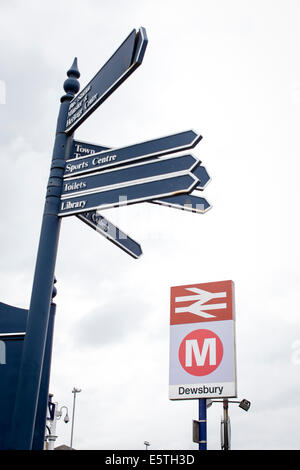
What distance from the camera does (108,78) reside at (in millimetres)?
5715

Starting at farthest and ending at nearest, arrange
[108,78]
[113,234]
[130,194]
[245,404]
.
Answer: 1. [245,404]
2. [113,234]
3. [108,78]
4. [130,194]

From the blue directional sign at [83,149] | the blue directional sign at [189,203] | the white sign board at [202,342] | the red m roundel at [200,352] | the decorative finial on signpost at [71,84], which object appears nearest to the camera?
the blue directional sign at [189,203]

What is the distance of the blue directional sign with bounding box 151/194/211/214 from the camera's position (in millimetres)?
5574

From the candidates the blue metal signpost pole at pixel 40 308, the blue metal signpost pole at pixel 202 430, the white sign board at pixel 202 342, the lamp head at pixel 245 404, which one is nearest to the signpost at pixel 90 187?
the blue metal signpost pole at pixel 40 308

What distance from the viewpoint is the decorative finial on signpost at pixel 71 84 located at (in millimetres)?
6698

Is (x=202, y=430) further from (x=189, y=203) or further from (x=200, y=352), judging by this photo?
(x=189, y=203)

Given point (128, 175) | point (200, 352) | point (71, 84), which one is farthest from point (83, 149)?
point (200, 352)

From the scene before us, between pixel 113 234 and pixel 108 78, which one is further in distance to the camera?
pixel 113 234

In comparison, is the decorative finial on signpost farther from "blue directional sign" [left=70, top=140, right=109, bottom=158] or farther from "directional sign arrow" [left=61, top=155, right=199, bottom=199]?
"directional sign arrow" [left=61, top=155, right=199, bottom=199]

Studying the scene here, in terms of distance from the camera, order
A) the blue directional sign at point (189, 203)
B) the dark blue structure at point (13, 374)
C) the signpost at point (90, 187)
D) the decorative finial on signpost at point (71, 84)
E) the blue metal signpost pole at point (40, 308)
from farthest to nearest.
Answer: the decorative finial on signpost at point (71, 84) < the blue directional sign at point (189, 203) < the dark blue structure at point (13, 374) < the signpost at point (90, 187) < the blue metal signpost pole at point (40, 308)

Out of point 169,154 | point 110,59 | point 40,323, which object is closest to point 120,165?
point 169,154

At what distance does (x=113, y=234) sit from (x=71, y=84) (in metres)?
2.13

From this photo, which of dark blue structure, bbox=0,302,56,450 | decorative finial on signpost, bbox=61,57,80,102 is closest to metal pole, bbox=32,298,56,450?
dark blue structure, bbox=0,302,56,450

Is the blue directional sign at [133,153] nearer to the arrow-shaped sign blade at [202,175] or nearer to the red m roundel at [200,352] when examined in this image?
the arrow-shaped sign blade at [202,175]
